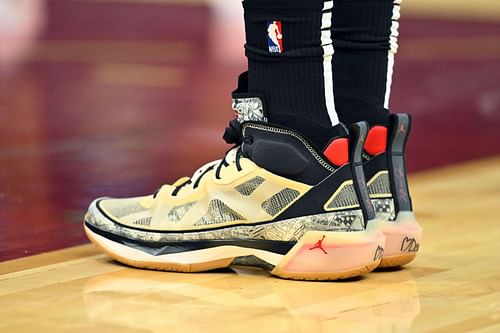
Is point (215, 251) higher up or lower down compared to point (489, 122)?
higher up

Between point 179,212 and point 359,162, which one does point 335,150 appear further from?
point 179,212

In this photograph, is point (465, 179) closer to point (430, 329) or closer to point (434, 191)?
point (434, 191)

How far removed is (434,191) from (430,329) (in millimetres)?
1135

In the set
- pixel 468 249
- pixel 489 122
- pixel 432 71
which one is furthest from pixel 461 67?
pixel 468 249

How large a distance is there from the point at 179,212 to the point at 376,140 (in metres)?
0.26

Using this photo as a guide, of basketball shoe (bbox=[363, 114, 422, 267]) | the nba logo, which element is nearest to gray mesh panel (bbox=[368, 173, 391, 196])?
basketball shoe (bbox=[363, 114, 422, 267])

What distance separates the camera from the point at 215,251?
4.92ft

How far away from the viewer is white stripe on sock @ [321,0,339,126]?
1.44 m

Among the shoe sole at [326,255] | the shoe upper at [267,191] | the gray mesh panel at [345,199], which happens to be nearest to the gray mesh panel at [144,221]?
the shoe upper at [267,191]

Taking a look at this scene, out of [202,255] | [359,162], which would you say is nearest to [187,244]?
[202,255]

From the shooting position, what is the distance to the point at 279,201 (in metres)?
1.47

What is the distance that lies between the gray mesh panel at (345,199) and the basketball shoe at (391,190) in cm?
8

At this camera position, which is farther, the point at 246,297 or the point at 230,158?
the point at 230,158

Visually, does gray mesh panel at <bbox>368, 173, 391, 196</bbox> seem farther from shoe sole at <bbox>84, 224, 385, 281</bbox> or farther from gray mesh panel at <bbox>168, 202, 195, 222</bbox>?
gray mesh panel at <bbox>168, 202, 195, 222</bbox>
